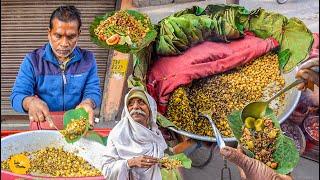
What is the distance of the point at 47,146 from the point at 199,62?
40.9 inches

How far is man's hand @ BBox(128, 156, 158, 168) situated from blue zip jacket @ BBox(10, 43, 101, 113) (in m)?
0.43

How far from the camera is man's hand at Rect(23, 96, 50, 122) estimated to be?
16.1 feet

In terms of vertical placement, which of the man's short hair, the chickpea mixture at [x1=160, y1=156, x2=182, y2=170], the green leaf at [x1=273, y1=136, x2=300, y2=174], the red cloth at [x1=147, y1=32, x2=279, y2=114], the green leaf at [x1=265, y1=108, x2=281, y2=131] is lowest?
the chickpea mixture at [x1=160, y1=156, x2=182, y2=170]

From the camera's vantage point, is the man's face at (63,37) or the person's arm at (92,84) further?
the person's arm at (92,84)

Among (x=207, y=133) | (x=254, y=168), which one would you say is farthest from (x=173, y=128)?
(x=254, y=168)

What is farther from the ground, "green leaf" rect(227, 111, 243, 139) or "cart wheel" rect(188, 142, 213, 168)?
"green leaf" rect(227, 111, 243, 139)

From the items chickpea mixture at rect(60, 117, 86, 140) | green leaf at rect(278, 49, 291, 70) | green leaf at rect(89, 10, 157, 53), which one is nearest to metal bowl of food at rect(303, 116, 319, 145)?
green leaf at rect(278, 49, 291, 70)

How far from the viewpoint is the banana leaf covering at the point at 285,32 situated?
194 inches

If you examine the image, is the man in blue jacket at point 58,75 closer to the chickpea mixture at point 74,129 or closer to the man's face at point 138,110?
the chickpea mixture at point 74,129

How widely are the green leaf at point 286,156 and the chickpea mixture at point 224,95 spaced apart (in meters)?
0.20

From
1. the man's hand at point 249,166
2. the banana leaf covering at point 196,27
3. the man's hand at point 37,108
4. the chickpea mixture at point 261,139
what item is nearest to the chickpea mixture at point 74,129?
the man's hand at point 37,108

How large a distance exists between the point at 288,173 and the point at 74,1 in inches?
64.0

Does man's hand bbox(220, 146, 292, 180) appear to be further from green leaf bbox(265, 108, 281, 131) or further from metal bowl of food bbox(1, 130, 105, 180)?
metal bowl of food bbox(1, 130, 105, 180)

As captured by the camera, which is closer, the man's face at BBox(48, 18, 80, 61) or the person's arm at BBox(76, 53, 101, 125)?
the man's face at BBox(48, 18, 80, 61)
